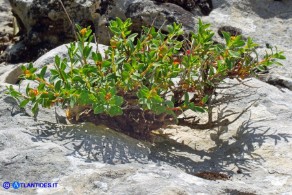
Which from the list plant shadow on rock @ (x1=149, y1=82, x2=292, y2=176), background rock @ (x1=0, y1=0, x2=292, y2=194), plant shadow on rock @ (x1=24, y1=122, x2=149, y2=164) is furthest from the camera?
plant shadow on rock @ (x1=149, y1=82, x2=292, y2=176)

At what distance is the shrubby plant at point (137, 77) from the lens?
319 cm

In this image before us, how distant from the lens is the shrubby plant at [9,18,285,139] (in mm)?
3191

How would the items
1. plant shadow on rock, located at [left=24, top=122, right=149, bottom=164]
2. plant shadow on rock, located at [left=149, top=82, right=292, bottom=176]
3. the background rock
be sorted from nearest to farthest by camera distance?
the background rock → plant shadow on rock, located at [left=24, top=122, right=149, bottom=164] → plant shadow on rock, located at [left=149, top=82, right=292, bottom=176]

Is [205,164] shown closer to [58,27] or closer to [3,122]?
[3,122]

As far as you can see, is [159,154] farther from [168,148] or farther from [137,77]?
[137,77]

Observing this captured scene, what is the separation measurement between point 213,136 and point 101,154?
91 centimetres

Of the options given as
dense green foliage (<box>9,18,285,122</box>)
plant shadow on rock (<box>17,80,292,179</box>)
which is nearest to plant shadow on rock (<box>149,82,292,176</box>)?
plant shadow on rock (<box>17,80,292,179</box>)

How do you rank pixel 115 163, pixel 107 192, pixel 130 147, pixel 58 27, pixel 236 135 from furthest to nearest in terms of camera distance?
pixel 58 27 → pixel 236 135 → pixel 130 147 → pixel 115 163 → pixel 107 192

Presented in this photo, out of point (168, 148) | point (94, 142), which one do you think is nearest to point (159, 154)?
point (168, 148)

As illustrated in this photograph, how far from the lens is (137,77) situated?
Result: 322cm

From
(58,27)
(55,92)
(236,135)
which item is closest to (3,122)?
(55,92)

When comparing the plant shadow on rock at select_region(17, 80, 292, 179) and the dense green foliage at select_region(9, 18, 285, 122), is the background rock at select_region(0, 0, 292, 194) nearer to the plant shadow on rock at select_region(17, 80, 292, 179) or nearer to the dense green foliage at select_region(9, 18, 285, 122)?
the plant shadow on rock at select_region(17, 80, 292, 179)

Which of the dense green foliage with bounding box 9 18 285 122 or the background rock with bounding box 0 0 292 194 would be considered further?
the dense green foliage with bounding box 9 18 285 122

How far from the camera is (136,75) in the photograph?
321cm
